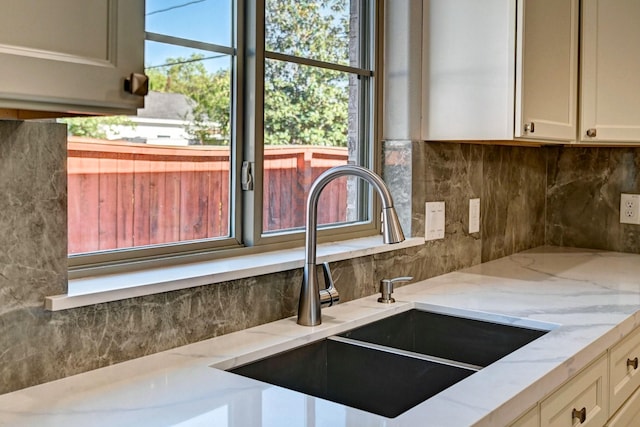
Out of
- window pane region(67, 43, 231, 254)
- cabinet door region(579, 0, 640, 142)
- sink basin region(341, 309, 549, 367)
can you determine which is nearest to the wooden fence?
window pane region(67, 43, 231, 254)

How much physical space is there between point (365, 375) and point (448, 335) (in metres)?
0.34

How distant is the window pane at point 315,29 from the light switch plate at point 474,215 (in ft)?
2.25

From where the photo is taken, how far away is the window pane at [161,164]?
1433 millimetres

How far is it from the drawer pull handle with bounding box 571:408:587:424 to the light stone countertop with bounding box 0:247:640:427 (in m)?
0.12

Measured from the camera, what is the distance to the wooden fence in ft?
4.68

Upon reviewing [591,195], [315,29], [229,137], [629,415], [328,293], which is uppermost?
[315,29]

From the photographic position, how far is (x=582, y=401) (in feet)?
4.93

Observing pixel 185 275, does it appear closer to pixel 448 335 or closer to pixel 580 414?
pixel 448 335

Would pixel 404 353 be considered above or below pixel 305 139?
below

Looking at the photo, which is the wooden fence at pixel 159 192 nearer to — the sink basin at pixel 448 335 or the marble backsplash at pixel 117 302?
the marble backsplash at pixel 117 302

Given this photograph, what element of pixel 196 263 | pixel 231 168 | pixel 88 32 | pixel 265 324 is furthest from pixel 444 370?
pixel 88 32

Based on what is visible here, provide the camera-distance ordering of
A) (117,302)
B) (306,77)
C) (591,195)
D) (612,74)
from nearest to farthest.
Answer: (117,302) → (306,77) → (612,74) → (591,195)

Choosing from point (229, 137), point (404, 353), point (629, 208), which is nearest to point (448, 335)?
point (404, 353)

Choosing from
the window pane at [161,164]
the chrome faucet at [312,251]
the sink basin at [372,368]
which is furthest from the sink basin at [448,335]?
the window pane at [161,164]
